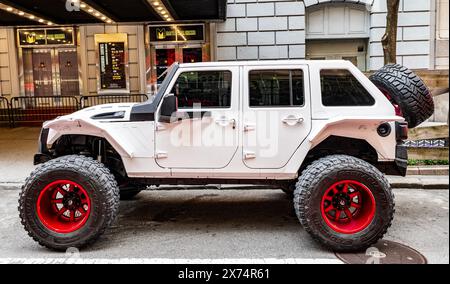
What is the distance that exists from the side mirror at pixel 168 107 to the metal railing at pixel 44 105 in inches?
444

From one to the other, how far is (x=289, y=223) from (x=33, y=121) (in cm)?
1276

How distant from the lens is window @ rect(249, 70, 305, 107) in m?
5.28

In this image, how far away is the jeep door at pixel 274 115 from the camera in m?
5.18

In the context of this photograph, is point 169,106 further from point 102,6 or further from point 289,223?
point 102,6

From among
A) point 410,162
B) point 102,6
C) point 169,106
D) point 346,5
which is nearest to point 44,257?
point 169,106

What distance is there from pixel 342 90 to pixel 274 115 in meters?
0.88

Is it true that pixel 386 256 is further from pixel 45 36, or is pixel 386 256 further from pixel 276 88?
pixel 45 36

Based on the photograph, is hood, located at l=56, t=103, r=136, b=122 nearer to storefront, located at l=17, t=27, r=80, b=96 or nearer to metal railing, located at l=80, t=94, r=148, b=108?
metal railing, located at l=80, t=94, r=148, b=108

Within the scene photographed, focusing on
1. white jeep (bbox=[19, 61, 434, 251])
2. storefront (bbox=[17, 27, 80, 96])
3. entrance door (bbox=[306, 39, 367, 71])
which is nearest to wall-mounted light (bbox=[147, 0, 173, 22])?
storefront (bbox=[17, 27, 80, 96])

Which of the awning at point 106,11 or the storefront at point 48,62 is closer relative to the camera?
the awning at point 106,11

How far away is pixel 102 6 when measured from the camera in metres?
13.2

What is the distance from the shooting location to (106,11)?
45.3 ft

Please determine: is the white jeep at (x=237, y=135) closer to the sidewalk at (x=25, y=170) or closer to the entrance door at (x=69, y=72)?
the sidewalk at (x=25, y=170)

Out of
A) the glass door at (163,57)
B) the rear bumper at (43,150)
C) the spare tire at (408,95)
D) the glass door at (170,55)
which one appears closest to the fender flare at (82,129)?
the rear bumper at (43,150)
